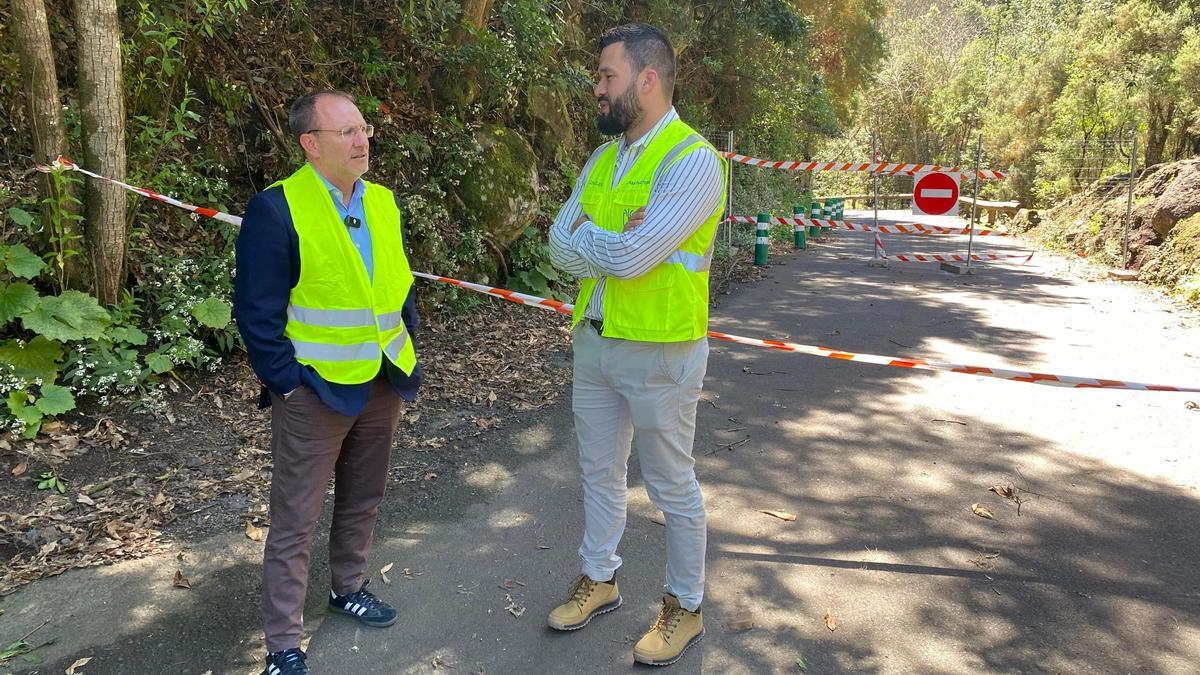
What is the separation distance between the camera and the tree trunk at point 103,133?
4.93 meters

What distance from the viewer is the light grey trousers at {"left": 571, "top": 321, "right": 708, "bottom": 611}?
→ 3133mm

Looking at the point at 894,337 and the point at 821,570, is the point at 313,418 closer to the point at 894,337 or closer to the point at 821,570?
the point at 821,570

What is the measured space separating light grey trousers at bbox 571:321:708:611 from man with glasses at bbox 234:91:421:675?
0.79 metres

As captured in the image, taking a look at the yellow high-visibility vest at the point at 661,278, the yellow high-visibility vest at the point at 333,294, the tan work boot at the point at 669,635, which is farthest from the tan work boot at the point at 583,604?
the yellow high-visibility vest at the point at 333,294

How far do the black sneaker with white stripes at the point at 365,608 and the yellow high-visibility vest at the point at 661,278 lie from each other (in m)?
1.53

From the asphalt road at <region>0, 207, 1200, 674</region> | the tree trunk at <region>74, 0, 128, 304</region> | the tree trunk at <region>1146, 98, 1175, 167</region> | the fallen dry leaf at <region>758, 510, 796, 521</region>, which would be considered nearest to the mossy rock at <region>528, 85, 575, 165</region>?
the asphalt road at <region>0, 207, 1200, 674</region>

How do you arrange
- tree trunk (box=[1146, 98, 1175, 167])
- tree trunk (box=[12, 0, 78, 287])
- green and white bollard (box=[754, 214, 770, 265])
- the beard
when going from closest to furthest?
the beard, tree trunk (box=[12, 0, 78, 287]), green and white bollard (box=[754, 214, 770, 265]), tree trunk (box=[1146, 98, 1175, 167])

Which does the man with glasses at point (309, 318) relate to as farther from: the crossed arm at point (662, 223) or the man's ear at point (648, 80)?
the man's ear at point (648, 80)

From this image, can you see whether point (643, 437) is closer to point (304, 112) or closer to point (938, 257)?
point (304, 112)

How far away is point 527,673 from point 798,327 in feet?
23.0

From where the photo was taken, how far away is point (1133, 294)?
11.8m

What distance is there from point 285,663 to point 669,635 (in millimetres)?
1461

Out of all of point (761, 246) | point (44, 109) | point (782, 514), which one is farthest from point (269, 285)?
point (761, 246)

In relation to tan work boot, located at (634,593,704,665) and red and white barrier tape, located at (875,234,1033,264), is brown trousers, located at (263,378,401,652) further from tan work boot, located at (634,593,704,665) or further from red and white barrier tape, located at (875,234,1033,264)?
red and white barrier tape, located at (875,234,1033,264)
